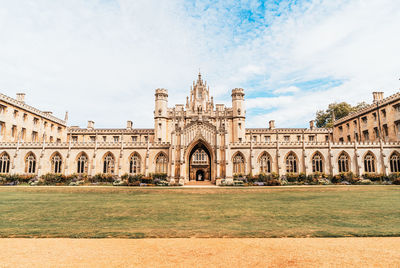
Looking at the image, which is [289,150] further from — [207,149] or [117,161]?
[117,161]

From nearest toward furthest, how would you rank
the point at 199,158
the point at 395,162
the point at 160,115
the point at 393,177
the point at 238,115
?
the point at 393,177 → the point at 395,162 → the point at 199,158 → the point at 160,115 → the point at 238,115

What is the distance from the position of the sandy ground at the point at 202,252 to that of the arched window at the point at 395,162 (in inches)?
1599

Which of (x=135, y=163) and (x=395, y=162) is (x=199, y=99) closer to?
(x=135, y=163)

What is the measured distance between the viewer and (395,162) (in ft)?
→ 128

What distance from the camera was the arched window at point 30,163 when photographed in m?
40.8

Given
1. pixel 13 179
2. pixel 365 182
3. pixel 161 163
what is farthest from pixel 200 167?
pixel 13 179

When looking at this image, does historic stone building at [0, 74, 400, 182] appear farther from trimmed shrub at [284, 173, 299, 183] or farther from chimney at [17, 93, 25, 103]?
trimmed shrub at [284, 173, 299, 183]

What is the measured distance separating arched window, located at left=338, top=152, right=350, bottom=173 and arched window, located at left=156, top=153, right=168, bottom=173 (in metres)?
28.9

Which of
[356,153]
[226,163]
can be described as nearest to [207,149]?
[226,163]

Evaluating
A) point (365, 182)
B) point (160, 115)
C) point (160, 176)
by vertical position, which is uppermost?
point (160, 115)

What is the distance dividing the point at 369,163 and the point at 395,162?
151 inches

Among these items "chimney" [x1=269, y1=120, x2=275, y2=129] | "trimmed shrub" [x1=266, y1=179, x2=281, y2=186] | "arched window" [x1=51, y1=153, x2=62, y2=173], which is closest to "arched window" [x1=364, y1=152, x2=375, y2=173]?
"trimmed shrub" [x1=266, y1=179, x2=281, y2=186]

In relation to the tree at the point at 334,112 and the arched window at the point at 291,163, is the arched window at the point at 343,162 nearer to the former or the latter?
the arched window at the point at 291,163

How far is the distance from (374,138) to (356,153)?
9.67 metres
